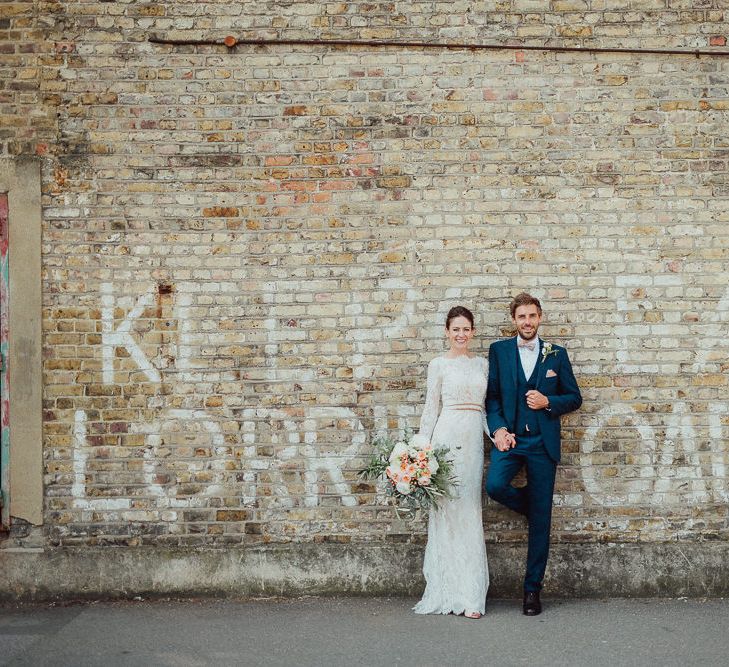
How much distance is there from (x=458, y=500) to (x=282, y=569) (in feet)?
4.53

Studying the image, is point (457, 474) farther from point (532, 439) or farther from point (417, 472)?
point (532, 439)

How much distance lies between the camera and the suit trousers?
16.9 feet

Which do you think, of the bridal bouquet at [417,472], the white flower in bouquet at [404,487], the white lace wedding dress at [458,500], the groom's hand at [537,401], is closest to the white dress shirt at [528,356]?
the groom's hand at [537,401]

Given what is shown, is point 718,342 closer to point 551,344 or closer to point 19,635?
point 551,344

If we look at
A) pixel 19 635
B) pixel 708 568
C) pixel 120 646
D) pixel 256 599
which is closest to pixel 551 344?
pixel 708 568

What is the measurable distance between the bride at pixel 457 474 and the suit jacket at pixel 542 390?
0.10m

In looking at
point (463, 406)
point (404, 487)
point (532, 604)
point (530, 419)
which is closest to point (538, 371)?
point (530, 419)

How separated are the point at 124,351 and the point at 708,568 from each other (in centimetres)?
444

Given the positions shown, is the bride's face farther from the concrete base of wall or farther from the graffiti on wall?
the concrete base of wall

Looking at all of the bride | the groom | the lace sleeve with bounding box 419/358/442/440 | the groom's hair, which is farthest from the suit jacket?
the lace sleeve with bounding box 419/358/442/440

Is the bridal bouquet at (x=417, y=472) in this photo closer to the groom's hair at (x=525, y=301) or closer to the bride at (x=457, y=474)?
the bride at (x=457, y=474)

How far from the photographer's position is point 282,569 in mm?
5492

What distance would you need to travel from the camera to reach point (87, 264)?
5.60m

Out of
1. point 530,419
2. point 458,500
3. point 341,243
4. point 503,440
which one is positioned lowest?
point 458,500
